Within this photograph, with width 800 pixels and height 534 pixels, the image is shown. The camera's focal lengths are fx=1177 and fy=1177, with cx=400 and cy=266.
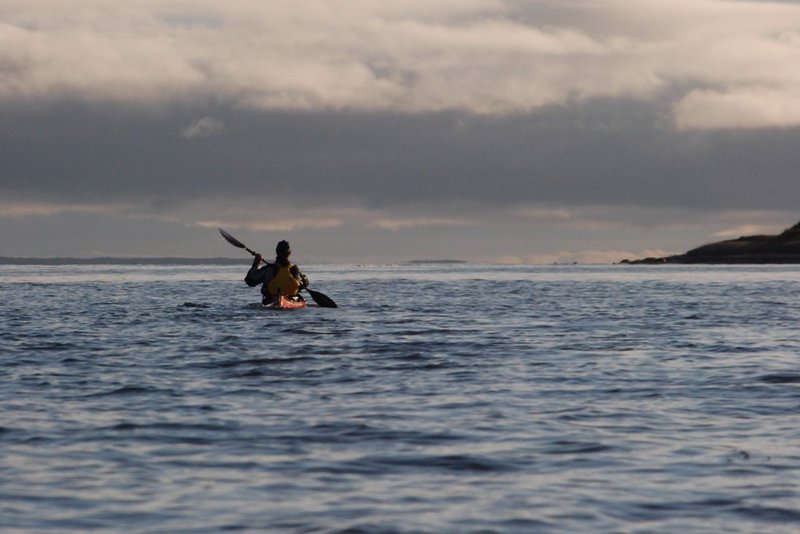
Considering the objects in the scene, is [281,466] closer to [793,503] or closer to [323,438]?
[323,438]

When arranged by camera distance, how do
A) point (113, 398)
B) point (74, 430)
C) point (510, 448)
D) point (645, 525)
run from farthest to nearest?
1. point (113, 398)
2. point (74, 430)
3. point (510, 448)
4. point (645, 525)

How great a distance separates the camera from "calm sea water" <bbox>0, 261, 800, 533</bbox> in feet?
30.5

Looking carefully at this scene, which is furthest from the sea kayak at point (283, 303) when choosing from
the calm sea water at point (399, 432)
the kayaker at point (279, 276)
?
the calm sea water at point (399, 432)

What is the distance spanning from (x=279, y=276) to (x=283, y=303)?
44.4 inches

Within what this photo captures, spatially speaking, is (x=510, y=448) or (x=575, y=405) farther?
(x=575, y=405)

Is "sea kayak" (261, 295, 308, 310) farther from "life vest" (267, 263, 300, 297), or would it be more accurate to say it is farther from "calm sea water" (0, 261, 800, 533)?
"calm sea water" (0, 261, 800, 533)

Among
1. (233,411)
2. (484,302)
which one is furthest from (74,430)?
(484,302)

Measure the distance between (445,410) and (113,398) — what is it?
180 inches

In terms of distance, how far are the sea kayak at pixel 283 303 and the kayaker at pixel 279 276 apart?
0.30ft

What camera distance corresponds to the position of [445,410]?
14742 millimetres

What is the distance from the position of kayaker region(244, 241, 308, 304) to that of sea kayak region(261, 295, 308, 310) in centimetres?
9

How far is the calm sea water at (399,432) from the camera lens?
9.28 meters

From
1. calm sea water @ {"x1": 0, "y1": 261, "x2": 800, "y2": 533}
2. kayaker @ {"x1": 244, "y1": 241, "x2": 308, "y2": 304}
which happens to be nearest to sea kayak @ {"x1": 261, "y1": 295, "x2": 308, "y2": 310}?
kayaker @ {"x1": 244, "y1": 241, "x2": 308, "y2": 304}

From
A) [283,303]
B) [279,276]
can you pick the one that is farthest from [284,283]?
[283,303]
